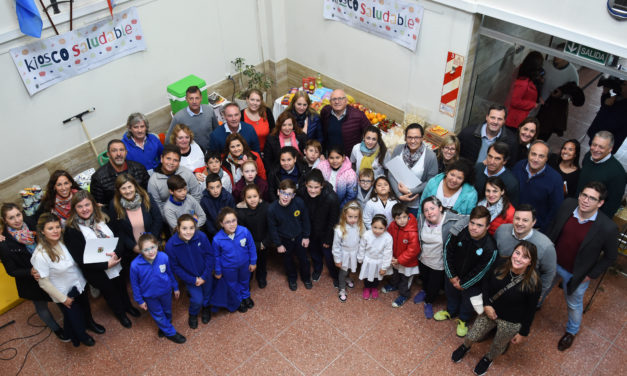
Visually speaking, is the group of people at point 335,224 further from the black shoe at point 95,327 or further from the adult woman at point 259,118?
the adult woman at point 259,118

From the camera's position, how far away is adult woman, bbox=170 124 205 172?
17.1 feet

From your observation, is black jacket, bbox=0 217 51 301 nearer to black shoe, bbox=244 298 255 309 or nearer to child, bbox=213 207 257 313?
child, bbox=213 207 257 313

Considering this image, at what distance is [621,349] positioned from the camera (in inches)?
190

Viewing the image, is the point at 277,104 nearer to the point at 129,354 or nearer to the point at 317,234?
the point at 317,234

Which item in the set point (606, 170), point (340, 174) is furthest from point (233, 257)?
point (606, 170)

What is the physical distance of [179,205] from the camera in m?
4.80

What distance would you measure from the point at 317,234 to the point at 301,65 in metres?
3.67

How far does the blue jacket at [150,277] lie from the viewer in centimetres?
446

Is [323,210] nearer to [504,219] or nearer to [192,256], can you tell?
[192,256]

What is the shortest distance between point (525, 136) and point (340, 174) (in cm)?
193

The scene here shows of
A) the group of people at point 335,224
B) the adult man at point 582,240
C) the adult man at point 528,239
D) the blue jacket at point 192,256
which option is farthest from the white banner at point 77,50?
the adult man at point 582,240

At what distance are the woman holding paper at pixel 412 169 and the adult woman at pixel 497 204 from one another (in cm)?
68

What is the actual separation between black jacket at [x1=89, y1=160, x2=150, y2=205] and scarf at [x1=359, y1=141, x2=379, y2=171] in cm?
235

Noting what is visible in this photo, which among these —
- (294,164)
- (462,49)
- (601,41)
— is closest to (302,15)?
(462,49)
